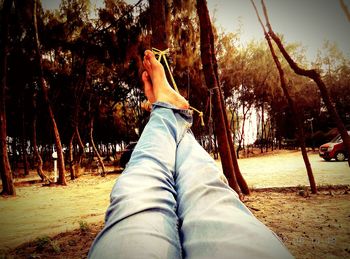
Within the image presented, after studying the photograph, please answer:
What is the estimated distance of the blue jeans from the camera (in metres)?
0.71

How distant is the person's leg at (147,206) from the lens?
2.39 ft

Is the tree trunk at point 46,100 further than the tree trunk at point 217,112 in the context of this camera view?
Yes

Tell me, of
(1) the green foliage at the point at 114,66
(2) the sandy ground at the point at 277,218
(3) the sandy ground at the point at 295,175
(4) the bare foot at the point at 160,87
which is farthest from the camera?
(1) the green foliage at the point at 114,66

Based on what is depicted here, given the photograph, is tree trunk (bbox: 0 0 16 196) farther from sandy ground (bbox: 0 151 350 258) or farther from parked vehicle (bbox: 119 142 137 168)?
parked vehicle (bbox: 119 142 137 168)

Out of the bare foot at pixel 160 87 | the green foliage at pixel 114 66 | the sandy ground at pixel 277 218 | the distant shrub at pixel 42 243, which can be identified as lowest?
the sandy ground at pixel 277 218

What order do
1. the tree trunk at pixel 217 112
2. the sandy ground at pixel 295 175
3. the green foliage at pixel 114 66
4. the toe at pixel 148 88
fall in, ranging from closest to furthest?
the toe at pixel 148 88 < the tree trunk at pixel 217 112 < the sandy ground at pixel 295 175 < the green foliage at pixel 114 66

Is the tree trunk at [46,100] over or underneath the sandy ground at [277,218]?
over

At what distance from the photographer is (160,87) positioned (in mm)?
1906

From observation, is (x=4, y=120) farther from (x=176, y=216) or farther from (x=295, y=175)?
(x=295, y=175)

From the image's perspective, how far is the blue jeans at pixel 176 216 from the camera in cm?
71

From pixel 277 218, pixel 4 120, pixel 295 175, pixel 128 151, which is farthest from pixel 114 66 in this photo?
pixel 277 218

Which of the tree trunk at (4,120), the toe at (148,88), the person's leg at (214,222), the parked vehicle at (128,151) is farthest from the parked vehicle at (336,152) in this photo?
the tree trunk at (4,120)

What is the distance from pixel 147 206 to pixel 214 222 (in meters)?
0.24

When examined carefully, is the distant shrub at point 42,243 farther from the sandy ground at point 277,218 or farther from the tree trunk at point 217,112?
the tree trunk at point 217,112
